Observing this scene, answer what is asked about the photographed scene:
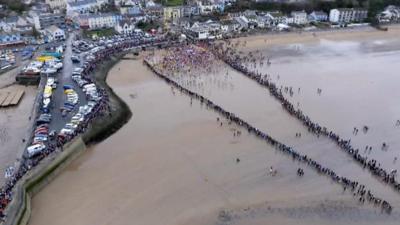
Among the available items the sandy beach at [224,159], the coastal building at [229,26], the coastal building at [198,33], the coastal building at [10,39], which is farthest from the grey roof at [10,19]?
the coastal building at [229,26]

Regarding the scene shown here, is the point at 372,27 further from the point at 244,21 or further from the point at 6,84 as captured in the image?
the point at 6,84

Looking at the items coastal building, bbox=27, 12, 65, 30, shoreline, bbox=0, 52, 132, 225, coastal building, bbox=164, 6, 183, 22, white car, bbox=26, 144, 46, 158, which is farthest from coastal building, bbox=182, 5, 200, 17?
white car, bbox=26, 144, 46, 158

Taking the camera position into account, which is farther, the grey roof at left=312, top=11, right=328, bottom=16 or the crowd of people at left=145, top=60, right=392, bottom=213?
the grey roof at left=312, top=11, right=328, bottom=16

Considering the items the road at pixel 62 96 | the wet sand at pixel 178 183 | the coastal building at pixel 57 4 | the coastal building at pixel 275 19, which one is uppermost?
the coastal building at pixel 57 4

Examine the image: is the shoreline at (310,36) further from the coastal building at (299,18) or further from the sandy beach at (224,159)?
the sandy beach at (224,159)

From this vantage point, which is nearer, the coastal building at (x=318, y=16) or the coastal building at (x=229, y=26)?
the coastal building at (x=229, y=26)

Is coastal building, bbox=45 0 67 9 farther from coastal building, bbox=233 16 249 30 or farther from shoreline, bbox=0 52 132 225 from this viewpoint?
shoreline, bbox=0 52 132 225
